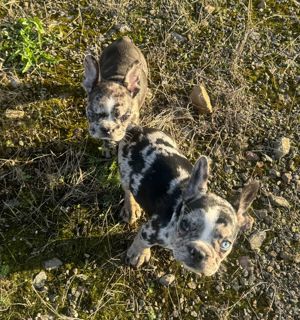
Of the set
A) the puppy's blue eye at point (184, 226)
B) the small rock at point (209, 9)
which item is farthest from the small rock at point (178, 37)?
the puppy's blue eye at point (184, 226)

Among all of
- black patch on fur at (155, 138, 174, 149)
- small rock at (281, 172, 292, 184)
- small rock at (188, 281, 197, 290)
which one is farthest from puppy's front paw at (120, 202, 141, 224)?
small rock at (281, 172, 292, 184)

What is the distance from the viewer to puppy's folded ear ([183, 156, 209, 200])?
4648 mm

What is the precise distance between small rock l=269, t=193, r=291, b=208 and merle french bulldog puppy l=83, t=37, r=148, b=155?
193 centimetres

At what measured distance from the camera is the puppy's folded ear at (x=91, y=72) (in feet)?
18.0

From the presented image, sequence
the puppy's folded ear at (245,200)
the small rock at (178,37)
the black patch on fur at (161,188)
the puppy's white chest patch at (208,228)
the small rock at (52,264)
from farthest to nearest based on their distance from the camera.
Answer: the small rock at (178,37) → the small rock at (52,264) → the black patch on fur at (161,188) → the puppy's folded ear at (245,200) → the puppy's white chest patch at (208,228)

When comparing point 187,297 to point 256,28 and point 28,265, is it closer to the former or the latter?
point 28,265

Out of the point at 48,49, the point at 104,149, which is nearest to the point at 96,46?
the point at 48,49

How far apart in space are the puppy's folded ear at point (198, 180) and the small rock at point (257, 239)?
164cm

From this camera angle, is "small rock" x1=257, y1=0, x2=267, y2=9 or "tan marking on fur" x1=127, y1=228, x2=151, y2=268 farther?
"small rock" x1=257, y1=0, x2=267, y2=9

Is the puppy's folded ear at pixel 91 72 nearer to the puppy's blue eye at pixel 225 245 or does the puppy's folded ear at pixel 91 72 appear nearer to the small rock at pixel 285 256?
the puppy's blue eye at pixel 225 245

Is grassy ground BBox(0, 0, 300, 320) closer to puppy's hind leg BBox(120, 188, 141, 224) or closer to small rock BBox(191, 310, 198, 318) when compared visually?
small rock BBox(191, 310, 198, 318)

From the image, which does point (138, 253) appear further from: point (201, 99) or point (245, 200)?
point (201, 99)

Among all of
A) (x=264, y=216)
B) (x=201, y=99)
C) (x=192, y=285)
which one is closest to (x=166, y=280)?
(x=192, y=285)

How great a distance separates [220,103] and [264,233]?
1803 mm
